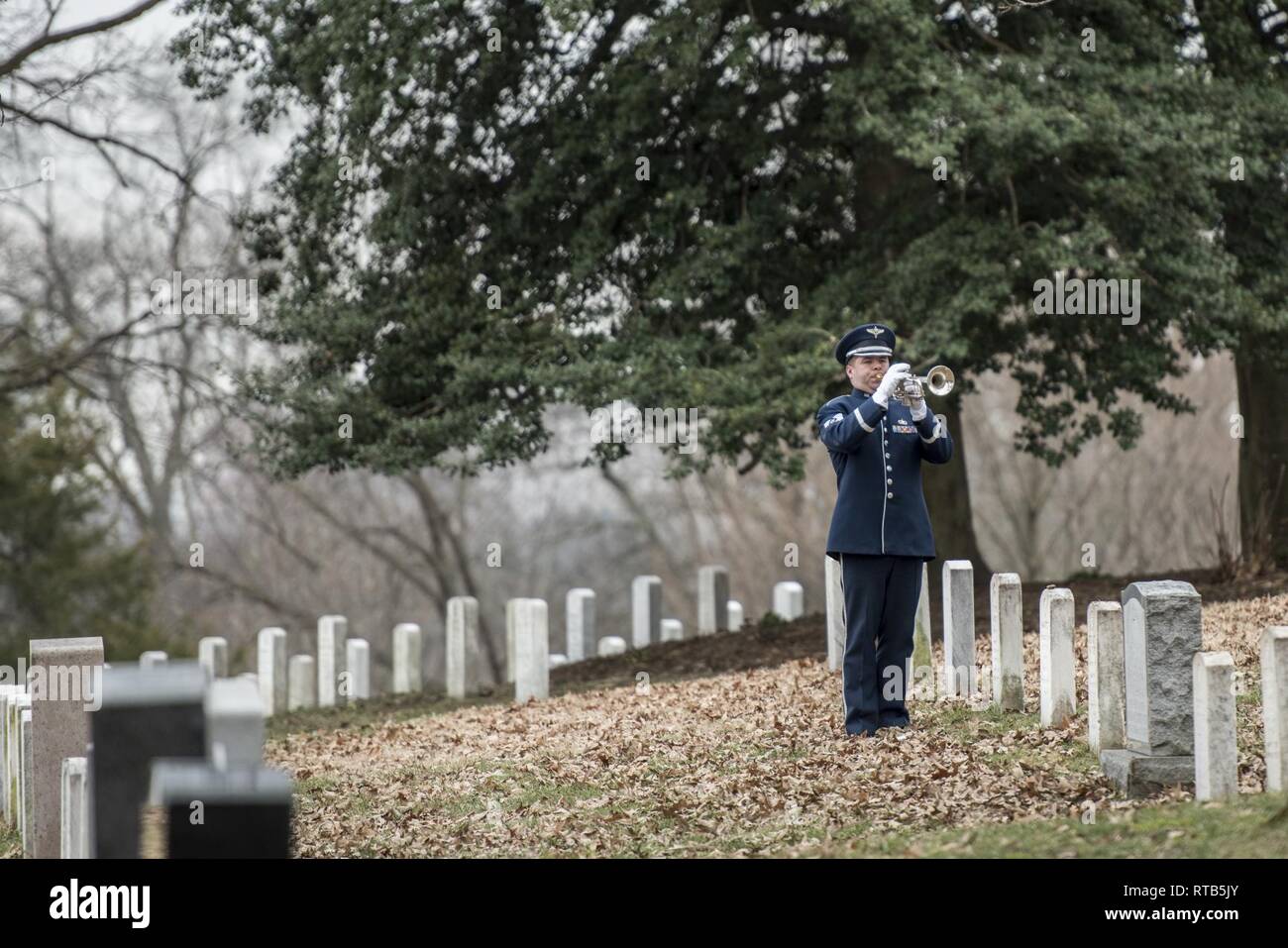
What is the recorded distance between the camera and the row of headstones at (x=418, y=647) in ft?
49.2

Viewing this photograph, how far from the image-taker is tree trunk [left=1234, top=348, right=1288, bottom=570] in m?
15.8

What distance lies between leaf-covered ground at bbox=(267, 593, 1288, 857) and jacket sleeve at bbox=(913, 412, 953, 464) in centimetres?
146

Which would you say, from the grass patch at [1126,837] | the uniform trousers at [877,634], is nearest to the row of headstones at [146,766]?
the grass patch at [1126,837]

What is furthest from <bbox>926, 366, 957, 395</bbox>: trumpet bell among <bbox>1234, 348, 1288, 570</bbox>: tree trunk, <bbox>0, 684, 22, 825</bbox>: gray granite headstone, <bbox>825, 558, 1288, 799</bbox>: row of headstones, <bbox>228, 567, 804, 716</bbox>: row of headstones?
<bbox>1234, 348, 1288, 570</bbox>: tree trunk

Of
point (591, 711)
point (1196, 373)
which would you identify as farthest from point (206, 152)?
point (1196, 373)

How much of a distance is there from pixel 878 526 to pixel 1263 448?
30.6ft

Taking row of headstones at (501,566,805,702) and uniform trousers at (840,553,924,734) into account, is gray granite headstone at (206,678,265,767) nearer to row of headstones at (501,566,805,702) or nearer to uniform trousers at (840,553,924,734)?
uniform trousers at (840,553,924,734)

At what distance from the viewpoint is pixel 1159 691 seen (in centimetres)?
697

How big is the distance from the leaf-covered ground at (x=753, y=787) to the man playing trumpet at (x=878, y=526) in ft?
1.06

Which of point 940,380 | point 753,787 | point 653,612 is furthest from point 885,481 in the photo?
point 653,612

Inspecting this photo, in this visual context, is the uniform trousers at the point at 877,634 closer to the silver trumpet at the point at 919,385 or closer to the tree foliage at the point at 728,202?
the silver trumpet at the point at 919,385

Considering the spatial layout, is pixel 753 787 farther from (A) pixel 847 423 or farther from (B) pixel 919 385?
(B) pixel 919 385

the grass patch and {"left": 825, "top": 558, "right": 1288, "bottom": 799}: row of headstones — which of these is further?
{"left": 825, "top": 558, "right": 1288, "bottom": 799}: row of headstones
